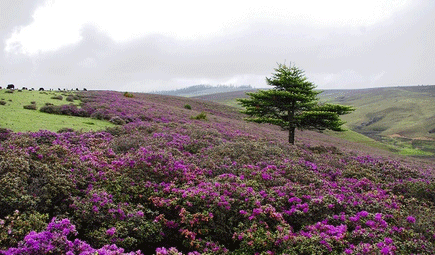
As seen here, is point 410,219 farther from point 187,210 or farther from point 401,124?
point 401,124

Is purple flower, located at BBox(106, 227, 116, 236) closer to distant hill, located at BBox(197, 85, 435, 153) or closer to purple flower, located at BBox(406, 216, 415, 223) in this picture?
purple flower, located at BBox(406, 216, 415, 223)

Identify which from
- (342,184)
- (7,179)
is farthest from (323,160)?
(7,179)

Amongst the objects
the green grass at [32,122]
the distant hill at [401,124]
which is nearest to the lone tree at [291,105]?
the green grass at [32,122]

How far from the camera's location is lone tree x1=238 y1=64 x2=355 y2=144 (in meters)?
23.9

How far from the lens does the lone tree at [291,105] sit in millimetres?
23922

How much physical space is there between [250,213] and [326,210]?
107 inches

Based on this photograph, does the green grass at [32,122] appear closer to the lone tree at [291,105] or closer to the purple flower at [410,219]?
the lone tree at [291,105]

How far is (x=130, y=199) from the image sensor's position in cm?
966

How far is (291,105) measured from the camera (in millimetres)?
25438

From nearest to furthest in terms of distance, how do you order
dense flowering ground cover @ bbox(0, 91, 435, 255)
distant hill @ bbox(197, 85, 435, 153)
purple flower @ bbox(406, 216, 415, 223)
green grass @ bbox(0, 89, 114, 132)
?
dense flowering ground cover @ bbox(0, 91, 435, 255)
purple flower @ bbox(406, 216, 415, 223)
green grass @ bbox(0, 89, 114, 132)
distant hill @ bbox(197, 85, 435, 153)

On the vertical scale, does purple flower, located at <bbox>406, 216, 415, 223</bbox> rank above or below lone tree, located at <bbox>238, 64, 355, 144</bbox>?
below

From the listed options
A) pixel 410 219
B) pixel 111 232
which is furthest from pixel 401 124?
pixel 111 232

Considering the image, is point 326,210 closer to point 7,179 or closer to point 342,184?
point 342,184

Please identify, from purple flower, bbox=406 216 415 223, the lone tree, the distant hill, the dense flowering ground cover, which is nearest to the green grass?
the dense flowering ground cover
